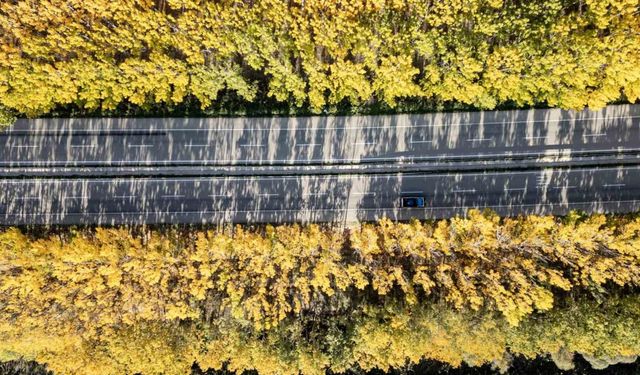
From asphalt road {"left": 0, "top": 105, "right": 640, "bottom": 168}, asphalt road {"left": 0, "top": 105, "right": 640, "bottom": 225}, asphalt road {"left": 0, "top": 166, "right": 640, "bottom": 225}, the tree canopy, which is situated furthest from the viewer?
asphalt road {"left": 0, "top": 166, "right": 640, "bottom": 225}

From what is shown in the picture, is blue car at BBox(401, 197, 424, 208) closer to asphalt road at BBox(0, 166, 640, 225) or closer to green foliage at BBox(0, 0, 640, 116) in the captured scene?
asphalt road at BBox(0, 166, 640, 225)

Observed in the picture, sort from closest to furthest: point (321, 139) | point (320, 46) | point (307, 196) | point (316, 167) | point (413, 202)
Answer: point (320, 46)
point (413, 202)
point (321, 139)
point (316, 167)
point (307, 196)

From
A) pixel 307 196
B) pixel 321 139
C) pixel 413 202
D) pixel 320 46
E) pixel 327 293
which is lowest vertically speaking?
pixel 327 293

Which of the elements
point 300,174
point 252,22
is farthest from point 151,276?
point 252,22

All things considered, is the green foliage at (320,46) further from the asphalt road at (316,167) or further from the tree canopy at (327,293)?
the tree canopy at (327,293)

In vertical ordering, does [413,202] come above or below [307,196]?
above

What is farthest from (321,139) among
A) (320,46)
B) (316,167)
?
(320,46)

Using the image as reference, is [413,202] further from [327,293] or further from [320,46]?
[320,46]

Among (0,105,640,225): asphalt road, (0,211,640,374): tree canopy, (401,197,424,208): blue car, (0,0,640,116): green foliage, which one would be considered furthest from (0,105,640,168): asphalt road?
(0,211,640,374): tree canopy
